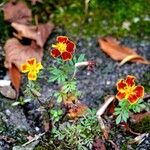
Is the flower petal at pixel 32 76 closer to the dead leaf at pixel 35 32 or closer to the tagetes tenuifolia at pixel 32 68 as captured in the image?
the tagetes tenuifolia at pixel 32 68

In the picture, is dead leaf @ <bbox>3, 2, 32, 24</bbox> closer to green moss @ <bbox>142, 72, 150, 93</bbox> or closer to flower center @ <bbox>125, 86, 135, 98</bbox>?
green moss @ <bbox>142, 72, 150, 93</bbox>

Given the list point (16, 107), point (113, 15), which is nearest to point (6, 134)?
point (16, 107)

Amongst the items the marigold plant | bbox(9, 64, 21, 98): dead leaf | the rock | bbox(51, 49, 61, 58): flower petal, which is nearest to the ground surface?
the rock

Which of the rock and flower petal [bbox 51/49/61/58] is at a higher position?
flower petal [bbox 51/49/61/58]

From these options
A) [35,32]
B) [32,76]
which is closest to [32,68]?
[32,76]

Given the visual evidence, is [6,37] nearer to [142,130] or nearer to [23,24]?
[23,24]

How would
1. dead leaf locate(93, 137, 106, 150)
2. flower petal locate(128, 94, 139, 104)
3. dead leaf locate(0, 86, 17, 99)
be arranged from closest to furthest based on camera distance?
flower petal locate(128, 94, 139, 104) → dead leaf locate(93, 137, 106, 150) → dead leaf locate(0, 86, 17, 99)

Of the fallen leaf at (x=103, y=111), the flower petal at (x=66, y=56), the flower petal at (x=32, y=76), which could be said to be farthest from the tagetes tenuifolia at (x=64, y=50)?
the fallen leaf at (x=103, y=111)
